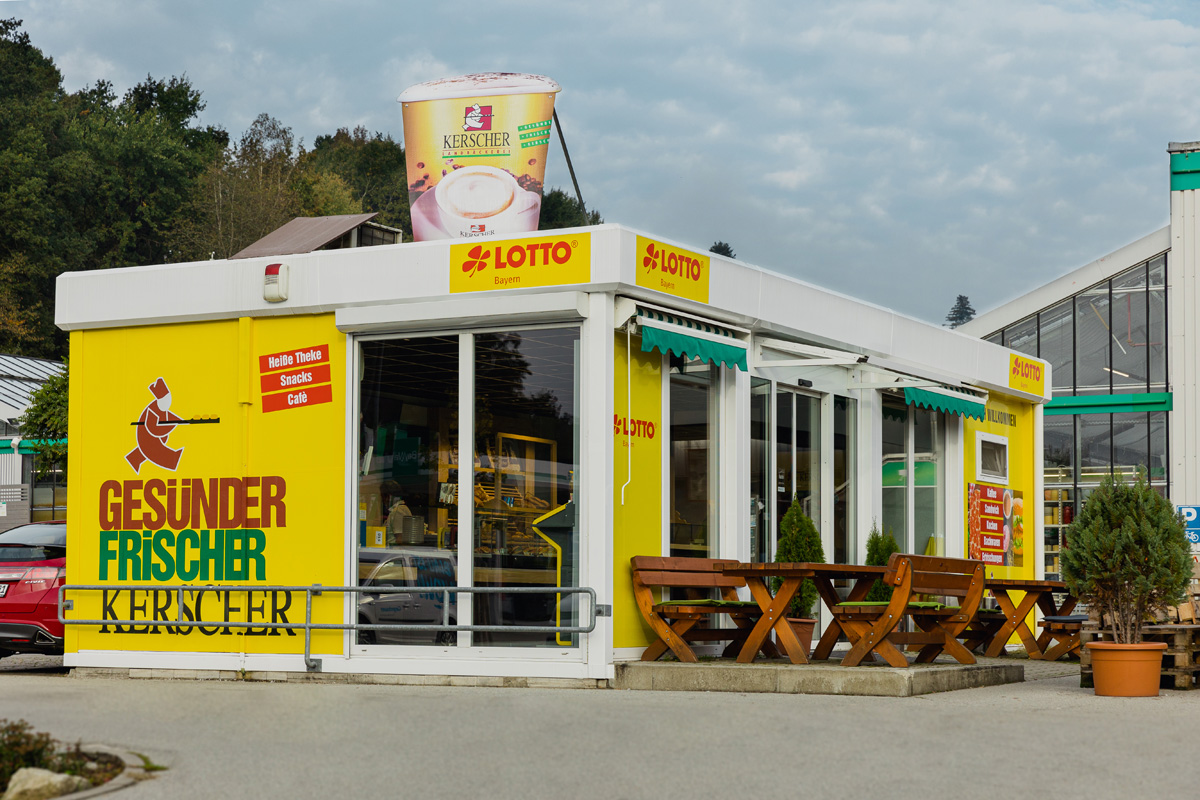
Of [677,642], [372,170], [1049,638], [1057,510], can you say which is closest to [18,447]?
[1057,510]

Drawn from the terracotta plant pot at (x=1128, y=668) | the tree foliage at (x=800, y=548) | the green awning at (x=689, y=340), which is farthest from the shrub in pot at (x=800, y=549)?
the terracotta plant pot at (x=1128, y=668)

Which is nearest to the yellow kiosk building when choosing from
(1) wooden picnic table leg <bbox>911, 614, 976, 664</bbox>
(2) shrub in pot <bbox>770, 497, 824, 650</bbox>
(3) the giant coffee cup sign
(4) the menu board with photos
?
(2) shrub in pot <bbox>770, 497, 824, 650</bbox>

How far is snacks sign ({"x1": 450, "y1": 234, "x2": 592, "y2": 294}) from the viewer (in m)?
10.1

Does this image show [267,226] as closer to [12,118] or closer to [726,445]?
[12,118]

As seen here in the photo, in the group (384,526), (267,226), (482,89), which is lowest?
(384,526)

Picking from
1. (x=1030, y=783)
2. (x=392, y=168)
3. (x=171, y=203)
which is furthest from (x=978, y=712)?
(x=392, y=168)

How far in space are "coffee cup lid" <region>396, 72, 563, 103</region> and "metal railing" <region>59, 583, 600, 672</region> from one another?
5194 mm

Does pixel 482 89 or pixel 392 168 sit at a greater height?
pixel 392 168

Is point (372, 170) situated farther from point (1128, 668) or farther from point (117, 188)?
point (1128, 668)

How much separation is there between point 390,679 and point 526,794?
16.1ft

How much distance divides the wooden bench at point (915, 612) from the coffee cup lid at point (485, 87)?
6.09 metres

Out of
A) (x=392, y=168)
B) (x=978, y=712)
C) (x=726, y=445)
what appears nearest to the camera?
(x=978, y=712)

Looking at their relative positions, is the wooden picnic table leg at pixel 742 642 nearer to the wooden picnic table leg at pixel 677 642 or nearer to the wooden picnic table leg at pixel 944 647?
the wooden picnic table leg at pixel 677 642

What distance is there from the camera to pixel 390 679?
10.4 meters
